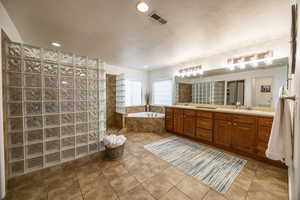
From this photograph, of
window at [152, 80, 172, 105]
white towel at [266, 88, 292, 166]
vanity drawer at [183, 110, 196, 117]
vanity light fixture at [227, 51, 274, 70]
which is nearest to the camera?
white towel at [266, 88, 292, 166]

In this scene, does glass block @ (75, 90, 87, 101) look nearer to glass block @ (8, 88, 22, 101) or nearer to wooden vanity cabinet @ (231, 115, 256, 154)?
glass block @ (8, 88, 22, 101)

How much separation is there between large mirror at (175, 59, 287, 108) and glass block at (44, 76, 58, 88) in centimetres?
369

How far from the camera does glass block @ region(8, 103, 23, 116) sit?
5.07 ft

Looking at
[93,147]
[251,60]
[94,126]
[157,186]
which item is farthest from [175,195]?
[251,60]

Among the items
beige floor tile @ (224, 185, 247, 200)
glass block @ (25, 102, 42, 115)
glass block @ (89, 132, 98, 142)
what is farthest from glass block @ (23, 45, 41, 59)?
beige floor tile @ (224, 185, 247, 200)

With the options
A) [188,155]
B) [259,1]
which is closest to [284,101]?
[259,1]

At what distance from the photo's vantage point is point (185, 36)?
2.23 m

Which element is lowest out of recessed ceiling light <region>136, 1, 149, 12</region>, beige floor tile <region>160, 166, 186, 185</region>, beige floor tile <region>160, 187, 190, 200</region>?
beige floor tile <region>160, 187, 190, 200</region>

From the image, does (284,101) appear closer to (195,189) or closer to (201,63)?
(195,189)

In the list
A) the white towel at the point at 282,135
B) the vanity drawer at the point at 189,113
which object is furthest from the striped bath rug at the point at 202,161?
the white towel at the point at 282,135

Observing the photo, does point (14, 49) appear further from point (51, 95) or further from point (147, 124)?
point (147, 124)

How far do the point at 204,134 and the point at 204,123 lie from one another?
0.29 m

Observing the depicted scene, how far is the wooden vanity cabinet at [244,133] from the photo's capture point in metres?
2.23

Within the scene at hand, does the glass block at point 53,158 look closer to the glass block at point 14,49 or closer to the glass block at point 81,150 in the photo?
the glass block at point 81,150
